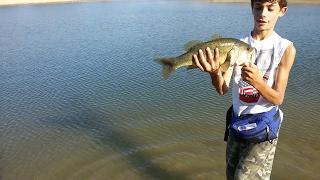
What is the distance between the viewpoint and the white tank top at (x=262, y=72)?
3850 millimetres

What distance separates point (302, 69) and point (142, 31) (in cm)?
1248

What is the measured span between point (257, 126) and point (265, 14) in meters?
1.12

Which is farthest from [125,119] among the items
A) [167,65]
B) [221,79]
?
[221,79]

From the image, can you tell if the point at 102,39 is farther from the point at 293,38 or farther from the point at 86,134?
the point at 86,134

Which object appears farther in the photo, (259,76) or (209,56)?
(209,56)

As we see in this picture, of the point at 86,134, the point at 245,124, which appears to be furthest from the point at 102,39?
the point at 245,124

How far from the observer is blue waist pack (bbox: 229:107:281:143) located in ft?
13.1

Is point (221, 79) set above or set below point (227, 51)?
below

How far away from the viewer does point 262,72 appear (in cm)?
393

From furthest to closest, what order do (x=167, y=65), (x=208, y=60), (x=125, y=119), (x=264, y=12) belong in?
(x=125, y=119) → (x=167, y=65) → (x=208, y=60) → (x=264, y=12)

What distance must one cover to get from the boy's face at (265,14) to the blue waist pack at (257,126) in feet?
2.87

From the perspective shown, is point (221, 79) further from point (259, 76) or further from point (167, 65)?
point (167, 65)

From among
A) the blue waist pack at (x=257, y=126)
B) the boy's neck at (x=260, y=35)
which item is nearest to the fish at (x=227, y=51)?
the boy's neck at (x=260, y=35)

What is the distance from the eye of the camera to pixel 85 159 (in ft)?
25.8
